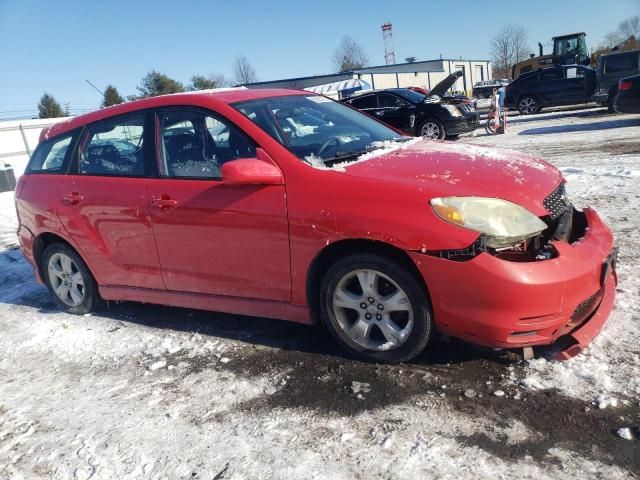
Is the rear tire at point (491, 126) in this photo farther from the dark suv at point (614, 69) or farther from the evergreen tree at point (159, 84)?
the evergreen tree at point (159, 84)

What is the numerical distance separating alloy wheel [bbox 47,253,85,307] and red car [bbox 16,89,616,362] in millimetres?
283

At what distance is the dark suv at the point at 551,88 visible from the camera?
19.1 metres

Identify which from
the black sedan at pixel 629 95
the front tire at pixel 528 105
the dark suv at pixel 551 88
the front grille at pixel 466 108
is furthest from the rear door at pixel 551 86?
the black sedan at pixel 629 95

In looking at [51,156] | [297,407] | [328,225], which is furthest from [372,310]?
[51,156]

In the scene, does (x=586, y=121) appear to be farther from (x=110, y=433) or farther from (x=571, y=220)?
(x=110, y=433)

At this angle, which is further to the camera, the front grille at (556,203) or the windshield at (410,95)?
the windshield at (410,95)

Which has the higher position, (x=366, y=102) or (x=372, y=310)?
(x=366, y=102)

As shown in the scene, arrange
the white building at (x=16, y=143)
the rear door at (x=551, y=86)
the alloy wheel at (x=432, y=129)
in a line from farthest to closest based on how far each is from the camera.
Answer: the white building at (x=16, y=143) → the rear door at (x=551, y=86) → the alloy wheel at (x=432, y=129)

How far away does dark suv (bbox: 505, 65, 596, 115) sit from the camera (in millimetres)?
19109

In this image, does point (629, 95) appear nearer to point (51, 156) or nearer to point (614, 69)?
point (614, 69)

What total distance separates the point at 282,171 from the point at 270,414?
4.57ft

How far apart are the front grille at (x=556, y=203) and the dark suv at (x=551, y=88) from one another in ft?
60.0

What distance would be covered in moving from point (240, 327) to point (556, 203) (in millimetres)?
2369

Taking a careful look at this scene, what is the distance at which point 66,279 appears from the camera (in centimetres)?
479
